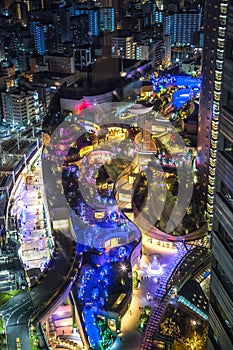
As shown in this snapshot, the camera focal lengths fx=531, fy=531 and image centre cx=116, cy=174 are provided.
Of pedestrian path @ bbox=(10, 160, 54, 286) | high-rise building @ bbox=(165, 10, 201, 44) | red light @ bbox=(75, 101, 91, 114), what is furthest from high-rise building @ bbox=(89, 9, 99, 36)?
pedestrian path @ bbox=(10, 160, 54, 286)

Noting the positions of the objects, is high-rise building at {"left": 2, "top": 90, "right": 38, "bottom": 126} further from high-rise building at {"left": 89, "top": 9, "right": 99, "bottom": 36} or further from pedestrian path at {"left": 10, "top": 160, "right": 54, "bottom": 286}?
high-rise building at {"left": 89, "top": 9, "right": 99, "bottom": 36}

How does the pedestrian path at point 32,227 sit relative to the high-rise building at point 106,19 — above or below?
below

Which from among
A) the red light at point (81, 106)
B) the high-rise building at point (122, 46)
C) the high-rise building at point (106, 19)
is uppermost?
the high-rise building at point (106, 19)

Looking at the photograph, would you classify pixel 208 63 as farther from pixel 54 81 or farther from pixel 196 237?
pixel 54 81

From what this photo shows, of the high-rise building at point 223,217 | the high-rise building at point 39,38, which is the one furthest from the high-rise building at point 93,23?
the high-rise building at point 223,217

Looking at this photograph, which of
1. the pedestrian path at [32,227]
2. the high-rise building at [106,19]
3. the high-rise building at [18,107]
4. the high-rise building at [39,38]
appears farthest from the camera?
the high-rise building at [106,19]

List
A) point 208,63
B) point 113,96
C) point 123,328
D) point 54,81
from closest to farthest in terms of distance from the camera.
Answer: point 123,328
point 208,63
point 113,96
point 54,81

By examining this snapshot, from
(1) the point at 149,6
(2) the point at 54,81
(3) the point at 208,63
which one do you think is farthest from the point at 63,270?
(1) the point at 149,6

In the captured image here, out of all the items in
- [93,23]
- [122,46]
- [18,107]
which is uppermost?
[93,23]

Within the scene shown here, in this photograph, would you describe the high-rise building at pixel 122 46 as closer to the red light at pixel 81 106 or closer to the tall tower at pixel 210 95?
the red light at pixel 81 106

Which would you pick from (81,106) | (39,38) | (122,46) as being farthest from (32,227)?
(39,38)

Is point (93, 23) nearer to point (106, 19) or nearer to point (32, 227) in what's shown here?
point (106, 19)
